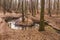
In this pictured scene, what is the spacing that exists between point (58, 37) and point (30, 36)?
108 inches

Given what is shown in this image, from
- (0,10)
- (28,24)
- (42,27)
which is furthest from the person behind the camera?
(0,10)

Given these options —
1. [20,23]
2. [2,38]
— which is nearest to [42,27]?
[2,38]

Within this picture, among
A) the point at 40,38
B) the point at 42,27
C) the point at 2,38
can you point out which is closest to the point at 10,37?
the point at 2,38

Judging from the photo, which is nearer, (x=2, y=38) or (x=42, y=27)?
(x=2, y=38)

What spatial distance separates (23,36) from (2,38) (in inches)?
84.4

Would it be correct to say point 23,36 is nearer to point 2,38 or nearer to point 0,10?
point 2,38

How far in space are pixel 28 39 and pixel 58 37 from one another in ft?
10.00

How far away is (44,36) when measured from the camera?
47.5 feet

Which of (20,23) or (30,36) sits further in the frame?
(20,23)

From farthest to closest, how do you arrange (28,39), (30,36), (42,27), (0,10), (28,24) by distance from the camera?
(0,10), (28,24), (42,27), (30,36), (28,39)

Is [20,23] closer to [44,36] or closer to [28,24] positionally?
[28,24]

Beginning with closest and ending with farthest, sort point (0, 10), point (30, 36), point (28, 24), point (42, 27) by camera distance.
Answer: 1. point (30, 36)
2. point (42, 27)
3. point (28, 24)
4. point (0, 10)

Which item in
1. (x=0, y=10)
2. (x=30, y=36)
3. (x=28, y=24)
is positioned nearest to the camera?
(x=30, y=36)

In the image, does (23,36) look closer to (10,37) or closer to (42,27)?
(10,37)
